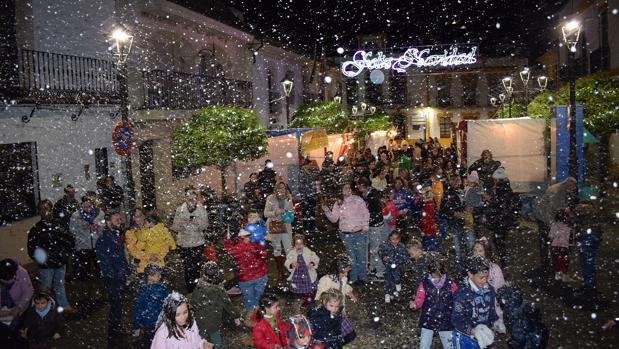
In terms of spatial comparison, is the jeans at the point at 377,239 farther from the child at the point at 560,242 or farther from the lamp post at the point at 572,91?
the lamp post at the point at 572,91

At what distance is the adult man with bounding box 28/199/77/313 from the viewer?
7.32 meters

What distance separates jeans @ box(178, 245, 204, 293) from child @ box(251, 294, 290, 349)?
3.44 m

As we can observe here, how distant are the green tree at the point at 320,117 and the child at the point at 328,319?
16.6 metres

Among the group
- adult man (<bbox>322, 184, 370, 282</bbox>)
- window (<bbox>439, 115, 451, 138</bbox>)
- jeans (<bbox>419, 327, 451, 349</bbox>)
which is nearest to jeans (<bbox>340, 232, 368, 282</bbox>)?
adult man (<bbox>322, 184, 370, 282</bbox>)

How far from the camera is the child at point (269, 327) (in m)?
4.45

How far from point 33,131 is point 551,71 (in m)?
34.6

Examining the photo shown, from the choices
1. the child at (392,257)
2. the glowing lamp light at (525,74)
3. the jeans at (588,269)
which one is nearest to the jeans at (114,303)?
the child at (392,257)

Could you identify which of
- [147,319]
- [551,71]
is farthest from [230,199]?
[551,71]

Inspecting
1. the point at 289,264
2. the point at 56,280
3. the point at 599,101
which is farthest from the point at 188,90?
the point at 599,101

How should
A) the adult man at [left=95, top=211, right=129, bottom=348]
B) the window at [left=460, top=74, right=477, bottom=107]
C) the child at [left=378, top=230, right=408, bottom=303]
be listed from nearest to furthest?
the adult man at [left=95, top=211, right=129, bottom=348] < the child at [left=378, top=230, right=408, bottom=303] < the window at [left=460, top=74, right=477, bottom=107]

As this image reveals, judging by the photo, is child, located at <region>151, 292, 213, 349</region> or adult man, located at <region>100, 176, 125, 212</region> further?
adult man, located at <region>100, 176, 125, 212</region>

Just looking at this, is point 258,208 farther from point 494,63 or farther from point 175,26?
point 494,63

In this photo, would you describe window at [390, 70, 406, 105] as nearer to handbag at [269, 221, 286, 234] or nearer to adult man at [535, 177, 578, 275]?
handbag at [269, 221, 286, 234]

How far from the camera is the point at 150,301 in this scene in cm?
566
